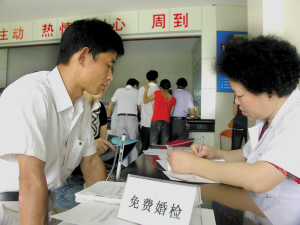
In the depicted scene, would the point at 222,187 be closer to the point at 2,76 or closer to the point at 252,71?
the point at 252,71

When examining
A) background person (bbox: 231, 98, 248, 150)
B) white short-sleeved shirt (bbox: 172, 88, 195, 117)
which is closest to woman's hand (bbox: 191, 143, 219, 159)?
background person (bbox: 231, 98, 248, 150)

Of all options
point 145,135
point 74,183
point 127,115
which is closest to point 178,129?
point 145,135

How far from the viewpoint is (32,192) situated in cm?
60

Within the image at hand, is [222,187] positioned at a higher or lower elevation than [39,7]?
lower

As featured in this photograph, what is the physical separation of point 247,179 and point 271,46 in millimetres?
547

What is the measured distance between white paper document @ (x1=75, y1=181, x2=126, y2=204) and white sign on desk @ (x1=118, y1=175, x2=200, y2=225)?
0.30ft

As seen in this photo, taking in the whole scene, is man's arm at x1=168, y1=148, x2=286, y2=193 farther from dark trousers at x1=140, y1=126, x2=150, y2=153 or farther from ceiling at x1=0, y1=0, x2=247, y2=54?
ceiling at x1=0, y1=0, x2=247, y2=54

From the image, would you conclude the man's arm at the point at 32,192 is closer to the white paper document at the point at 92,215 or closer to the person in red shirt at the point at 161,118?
the white paper document at the point at 92,215

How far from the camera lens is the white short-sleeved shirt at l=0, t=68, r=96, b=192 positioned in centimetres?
63

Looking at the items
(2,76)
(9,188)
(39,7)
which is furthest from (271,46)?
(2,76)

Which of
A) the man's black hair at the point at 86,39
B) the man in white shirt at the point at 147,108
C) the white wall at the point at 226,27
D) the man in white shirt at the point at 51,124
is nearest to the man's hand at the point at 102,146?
the man in white shirt at the point at 51,124

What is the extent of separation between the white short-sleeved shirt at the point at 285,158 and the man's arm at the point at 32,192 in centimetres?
72

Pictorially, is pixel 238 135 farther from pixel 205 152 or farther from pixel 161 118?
pixel 205 152

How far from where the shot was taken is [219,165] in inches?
34.6
